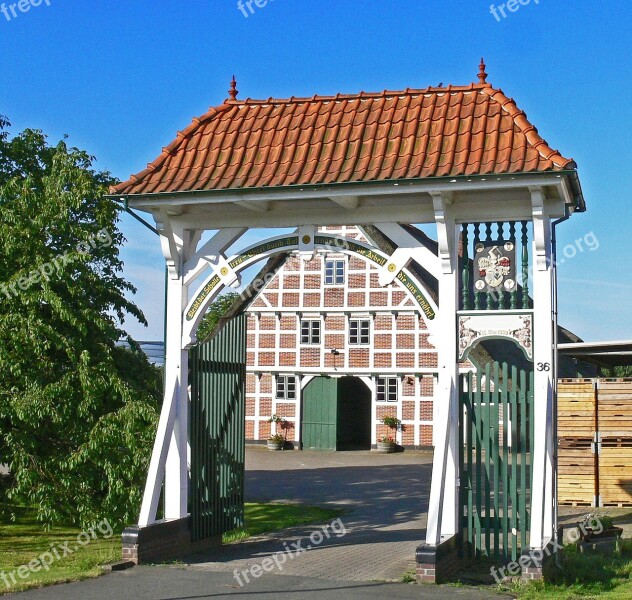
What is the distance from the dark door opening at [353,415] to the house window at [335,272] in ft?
12.8

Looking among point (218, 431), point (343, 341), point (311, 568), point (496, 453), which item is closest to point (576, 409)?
point (496, 453)

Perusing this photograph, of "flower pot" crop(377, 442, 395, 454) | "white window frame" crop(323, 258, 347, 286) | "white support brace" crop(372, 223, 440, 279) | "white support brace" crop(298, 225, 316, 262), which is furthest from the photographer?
"white window frame" crop(323, 258, 347, 286)

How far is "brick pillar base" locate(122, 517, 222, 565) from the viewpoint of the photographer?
10461mm

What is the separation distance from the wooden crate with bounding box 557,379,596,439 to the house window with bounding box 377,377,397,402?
1618cm

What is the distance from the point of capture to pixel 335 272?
3506 cm

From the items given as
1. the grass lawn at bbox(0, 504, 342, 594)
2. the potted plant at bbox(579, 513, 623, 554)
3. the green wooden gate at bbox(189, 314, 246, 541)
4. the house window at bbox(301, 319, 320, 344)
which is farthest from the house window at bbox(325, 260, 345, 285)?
the potted plant at bbox(579, 513, 623, 554)

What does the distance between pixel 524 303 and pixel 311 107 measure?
373 cm

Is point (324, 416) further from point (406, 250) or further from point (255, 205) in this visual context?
point (406, 250)

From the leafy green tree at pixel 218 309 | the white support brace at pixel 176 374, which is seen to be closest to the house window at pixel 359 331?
the leafy green tree at pixel 218 309

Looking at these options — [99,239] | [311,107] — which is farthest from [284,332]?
[311,107]

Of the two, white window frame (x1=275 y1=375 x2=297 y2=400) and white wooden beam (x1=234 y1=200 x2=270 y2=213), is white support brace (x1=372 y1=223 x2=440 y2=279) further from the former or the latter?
white window frame (x1=275 y1=375 x2=297 y2=400)

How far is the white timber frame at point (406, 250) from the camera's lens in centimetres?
1008

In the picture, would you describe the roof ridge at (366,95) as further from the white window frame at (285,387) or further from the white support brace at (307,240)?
the white window frame at (285,387)

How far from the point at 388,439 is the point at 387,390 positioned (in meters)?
1.80
